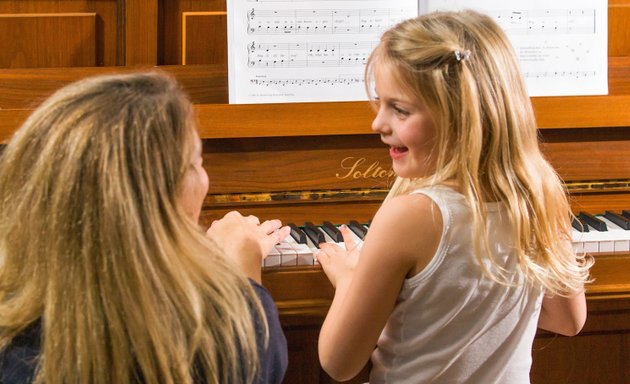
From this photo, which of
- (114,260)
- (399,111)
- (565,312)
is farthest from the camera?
(565,312)

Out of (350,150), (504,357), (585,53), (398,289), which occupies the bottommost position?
(504,357)

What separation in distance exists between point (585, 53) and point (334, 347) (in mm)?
1329

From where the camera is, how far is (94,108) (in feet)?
4.55

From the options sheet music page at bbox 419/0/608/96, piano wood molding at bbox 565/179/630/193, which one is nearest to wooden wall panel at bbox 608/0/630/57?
sheet music page at bbox 419/0/608/96

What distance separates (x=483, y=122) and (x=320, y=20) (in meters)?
A: 0.89

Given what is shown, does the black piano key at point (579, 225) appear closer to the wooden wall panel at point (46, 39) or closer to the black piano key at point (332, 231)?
the black piano key at point (332, 231)

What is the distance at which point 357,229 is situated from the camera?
8.45 ft

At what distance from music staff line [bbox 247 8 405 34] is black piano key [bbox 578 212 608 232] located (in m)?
0.74

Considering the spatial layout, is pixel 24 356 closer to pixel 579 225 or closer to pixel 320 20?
pixel 320 20

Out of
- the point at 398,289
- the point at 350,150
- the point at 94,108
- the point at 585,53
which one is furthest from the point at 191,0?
the point at 94,108

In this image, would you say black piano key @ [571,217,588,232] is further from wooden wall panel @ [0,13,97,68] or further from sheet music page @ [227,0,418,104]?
wooden wall panel @ [0,13,97,68]

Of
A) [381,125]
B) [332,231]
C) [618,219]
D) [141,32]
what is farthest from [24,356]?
[618,219]

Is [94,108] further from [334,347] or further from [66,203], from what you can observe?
[334,347]

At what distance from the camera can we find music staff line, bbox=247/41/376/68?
264 centimetres
